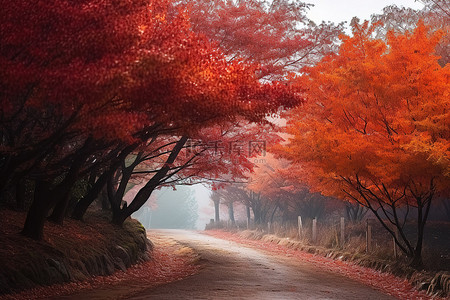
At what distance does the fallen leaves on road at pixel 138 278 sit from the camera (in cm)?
833

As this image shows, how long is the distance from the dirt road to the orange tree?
3047 mm

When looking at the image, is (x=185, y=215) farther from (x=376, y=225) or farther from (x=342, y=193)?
(x=342, y=193)

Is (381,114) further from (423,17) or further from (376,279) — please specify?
(423,17)

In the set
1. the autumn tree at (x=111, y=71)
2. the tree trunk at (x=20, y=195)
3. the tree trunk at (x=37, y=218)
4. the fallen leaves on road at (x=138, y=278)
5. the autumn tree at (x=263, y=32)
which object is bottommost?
the fallen leaves on road at (x=138, y=278)

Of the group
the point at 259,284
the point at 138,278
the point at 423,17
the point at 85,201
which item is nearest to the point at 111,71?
the point at 259,284

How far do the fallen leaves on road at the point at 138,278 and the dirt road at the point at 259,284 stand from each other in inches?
32.3

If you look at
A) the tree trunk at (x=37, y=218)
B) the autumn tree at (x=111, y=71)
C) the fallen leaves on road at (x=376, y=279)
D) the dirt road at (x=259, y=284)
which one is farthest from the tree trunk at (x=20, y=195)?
the fallen leaves on road at (x=376, y=279)

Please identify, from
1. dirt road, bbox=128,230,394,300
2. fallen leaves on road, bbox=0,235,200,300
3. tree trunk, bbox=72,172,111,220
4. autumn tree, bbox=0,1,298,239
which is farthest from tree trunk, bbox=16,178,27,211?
dirt road, bbox=128,230,394,300

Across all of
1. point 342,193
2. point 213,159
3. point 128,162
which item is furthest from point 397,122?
point 128,162

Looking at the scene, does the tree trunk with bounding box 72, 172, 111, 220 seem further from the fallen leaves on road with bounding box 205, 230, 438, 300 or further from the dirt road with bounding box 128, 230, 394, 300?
the fallen leaves on road with bounding box 205, 230, 438, 300

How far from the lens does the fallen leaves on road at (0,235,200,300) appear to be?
27.3 feet

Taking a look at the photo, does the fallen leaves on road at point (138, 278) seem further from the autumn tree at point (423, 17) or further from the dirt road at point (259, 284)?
the autumn tree at point (423, 17)

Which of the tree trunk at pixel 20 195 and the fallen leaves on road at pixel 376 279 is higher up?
the tree trunk at pixel 20 195

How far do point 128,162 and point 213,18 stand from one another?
11503 millimetres
